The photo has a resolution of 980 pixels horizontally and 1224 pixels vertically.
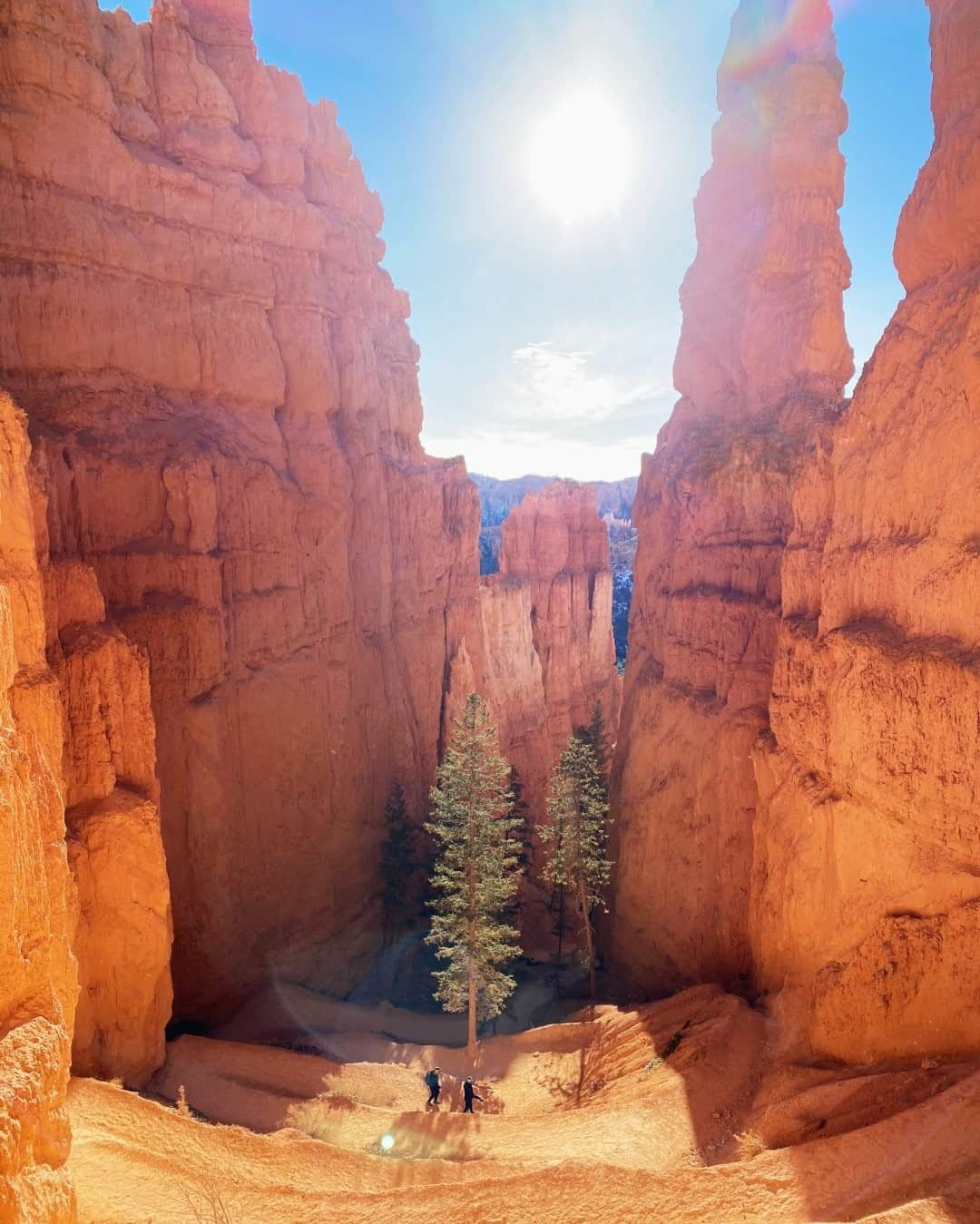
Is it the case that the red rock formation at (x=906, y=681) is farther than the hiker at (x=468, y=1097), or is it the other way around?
the hiker at (x=468, y=1097)

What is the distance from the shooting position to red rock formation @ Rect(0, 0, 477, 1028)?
60.6 feet

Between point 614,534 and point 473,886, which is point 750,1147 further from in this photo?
point 614,534

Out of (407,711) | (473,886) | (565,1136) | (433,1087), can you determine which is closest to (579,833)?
(473,886)

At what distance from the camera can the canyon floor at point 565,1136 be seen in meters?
10.4

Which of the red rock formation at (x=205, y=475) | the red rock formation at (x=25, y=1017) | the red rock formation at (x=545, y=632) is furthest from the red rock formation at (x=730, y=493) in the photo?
the red rock formation at (x=25, y=1017)

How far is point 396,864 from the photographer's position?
26812 millimetres

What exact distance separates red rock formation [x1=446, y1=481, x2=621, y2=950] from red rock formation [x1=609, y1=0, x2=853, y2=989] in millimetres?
12486

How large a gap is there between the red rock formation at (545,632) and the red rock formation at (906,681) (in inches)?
859

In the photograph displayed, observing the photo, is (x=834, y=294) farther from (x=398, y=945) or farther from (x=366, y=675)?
(x=398, y=945)

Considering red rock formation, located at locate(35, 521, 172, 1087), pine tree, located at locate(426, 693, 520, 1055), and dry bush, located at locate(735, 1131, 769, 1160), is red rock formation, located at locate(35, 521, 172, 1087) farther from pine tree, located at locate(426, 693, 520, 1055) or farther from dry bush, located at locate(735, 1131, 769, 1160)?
dry bush, located at locate(735, 1131, 769, 1160)

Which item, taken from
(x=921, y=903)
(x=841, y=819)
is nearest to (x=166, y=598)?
(x=841, y=819)

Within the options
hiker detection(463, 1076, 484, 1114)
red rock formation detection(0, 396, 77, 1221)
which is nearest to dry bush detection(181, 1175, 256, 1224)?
red rock formation detection(0, 396, 77, 1221)

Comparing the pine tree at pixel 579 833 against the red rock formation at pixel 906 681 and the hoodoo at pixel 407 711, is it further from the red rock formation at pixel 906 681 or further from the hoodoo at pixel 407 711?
the red rock formation at pixel 906 681

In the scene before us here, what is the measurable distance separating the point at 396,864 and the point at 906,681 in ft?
62.9
